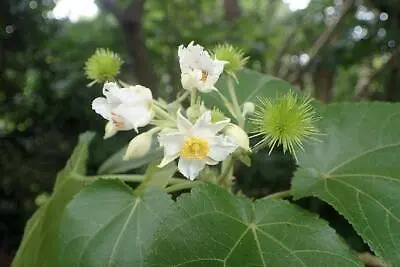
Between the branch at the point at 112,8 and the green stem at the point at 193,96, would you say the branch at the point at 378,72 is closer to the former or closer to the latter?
the branch at the point at 112,8

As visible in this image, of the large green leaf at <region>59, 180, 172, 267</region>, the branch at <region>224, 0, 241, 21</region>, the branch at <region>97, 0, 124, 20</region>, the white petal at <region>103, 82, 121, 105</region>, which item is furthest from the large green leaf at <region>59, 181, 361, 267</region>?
the branch at <region>224, 0, 241, 21</region>

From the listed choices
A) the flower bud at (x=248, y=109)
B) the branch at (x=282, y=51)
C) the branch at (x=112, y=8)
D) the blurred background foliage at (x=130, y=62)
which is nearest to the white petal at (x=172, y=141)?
the flower bud at (x=248, y=109)

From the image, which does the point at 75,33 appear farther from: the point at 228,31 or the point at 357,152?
the point at 357,152

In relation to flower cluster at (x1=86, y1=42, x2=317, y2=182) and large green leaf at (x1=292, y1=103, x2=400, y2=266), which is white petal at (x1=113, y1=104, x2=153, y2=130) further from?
large green leaf at (x1=292, y1=103, x2=400, y2=266)

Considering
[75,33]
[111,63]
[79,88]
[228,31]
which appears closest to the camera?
[111,63]

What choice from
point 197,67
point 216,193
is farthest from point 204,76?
point 216,193

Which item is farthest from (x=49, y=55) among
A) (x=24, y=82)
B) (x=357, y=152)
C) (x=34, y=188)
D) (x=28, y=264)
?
(x=357, y=152)
